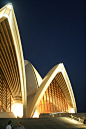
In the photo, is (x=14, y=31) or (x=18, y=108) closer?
(x=14, y=31)

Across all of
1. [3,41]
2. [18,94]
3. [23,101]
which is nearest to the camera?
[3,41]

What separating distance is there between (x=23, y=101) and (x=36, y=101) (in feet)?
11.5

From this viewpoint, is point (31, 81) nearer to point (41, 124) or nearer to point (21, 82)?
→ point (21, 82)

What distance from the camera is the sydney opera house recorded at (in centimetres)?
1449

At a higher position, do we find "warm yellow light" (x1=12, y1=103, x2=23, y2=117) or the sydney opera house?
the sydney opera house

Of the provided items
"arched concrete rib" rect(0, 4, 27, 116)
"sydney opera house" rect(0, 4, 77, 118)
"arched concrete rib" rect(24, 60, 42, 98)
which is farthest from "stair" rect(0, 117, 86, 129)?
"arched concrete rib" rect(24, 60, 42, 98)

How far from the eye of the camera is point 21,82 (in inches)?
702

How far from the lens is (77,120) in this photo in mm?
13016

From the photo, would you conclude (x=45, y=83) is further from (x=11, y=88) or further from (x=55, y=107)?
(x=55, y=107)

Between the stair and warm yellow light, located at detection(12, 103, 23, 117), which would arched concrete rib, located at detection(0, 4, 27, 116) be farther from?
the stair

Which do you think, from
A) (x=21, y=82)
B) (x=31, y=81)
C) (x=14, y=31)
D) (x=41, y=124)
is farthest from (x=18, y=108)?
(x=41, y=124)

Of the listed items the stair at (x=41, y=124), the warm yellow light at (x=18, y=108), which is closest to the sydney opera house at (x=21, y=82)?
the warm yellow light at (x=18, y=108)

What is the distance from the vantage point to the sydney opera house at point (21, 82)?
1449cm

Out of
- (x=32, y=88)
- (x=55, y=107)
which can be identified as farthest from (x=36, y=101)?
(x=55, y=107)
